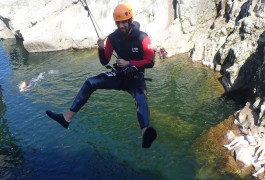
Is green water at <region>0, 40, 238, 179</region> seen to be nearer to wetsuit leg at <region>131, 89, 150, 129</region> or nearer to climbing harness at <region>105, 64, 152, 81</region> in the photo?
wetsuit leg at <region>131, 89, 150, 129</region>

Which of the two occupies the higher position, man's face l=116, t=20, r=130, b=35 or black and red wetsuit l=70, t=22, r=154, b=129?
man's face l=116, t=20, r=130, b=35

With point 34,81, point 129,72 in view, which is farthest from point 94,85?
point 34,81

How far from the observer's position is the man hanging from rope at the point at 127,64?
9.72 metres

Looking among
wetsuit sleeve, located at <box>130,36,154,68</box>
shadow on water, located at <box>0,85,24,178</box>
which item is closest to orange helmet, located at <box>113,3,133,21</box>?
wetsuit sleeve, located at <box>130,36,154,68</box>

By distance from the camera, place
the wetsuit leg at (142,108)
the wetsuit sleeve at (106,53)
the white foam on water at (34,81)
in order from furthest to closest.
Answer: the white foam on water at (34,81)
the wetsuit sleeve at (106,53)
the wetsuit leg at (142,108)

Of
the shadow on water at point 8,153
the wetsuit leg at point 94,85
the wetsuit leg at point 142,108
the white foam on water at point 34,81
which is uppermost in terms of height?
the wetsuit leg at point 94,85

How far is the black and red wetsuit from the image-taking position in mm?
10062

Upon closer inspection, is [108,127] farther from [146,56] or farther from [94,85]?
[146,56]

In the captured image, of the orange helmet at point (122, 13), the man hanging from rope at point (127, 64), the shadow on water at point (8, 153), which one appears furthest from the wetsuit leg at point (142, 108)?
the shadow on water at point (8, 153)

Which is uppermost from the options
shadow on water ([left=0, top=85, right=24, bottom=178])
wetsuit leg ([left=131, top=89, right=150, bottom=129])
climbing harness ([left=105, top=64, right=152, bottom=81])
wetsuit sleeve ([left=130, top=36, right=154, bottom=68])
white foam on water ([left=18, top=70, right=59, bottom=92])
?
wetsuit sleeve ([left=130, top=36, right=154, bottom=68])

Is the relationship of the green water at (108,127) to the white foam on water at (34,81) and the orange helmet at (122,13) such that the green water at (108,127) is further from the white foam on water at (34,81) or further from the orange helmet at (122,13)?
the orange helmet at (122,13)

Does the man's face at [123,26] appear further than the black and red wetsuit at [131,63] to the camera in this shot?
No

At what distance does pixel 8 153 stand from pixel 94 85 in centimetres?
1563

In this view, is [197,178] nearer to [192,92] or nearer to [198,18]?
[192,92]
